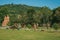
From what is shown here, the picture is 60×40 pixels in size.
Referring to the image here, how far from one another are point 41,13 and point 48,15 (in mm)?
4290

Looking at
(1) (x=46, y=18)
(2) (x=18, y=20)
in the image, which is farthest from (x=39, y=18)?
(2) (x=18, y=20)

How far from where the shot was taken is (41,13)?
102750 mm

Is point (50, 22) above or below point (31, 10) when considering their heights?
below

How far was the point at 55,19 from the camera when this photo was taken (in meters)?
93.0

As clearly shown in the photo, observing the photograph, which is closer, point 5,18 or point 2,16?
point 5,18

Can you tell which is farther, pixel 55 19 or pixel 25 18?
pixel 25 18

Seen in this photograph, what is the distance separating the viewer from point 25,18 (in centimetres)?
9988

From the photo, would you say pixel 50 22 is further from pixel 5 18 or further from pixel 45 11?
pixel 5 18

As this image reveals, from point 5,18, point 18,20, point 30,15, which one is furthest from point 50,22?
point 5,18

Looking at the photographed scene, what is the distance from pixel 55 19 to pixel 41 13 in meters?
12.3

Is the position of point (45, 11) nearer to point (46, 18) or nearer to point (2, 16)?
point (46, 18)

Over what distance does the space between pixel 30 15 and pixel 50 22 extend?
38.1 feet

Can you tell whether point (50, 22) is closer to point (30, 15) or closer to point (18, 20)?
point (30, 15)

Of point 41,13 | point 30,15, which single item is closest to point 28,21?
point 30,15
